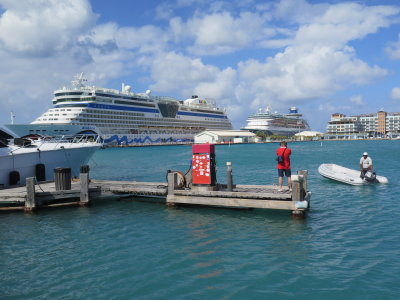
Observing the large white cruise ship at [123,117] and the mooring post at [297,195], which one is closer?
the mooring post at [297,195]

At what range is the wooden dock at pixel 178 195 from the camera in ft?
42.3

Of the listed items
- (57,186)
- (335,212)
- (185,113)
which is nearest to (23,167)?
(57,186)

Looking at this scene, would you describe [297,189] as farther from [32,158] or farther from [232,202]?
[32,158]

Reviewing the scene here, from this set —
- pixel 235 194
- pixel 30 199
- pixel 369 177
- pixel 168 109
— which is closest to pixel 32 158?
pixel 30 199

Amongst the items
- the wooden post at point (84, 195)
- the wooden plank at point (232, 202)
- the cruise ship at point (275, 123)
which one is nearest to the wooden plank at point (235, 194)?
the wooden plank at point (232, 202)

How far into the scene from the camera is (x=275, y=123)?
556 feet

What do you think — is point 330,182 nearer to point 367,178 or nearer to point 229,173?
point 367,178

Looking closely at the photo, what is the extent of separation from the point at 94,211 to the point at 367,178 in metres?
15.0

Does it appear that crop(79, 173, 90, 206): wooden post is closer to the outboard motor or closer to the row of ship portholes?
the row of ship portholes

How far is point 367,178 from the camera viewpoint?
20969mm

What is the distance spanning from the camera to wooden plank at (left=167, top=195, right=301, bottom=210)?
42.2 ft

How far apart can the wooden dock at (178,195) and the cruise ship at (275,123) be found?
14995 cm

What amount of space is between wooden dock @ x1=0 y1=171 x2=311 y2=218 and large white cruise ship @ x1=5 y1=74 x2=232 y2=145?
73616 millimetres

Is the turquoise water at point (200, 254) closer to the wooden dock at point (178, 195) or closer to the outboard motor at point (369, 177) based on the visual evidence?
the wooden dock at point (178, 195)
